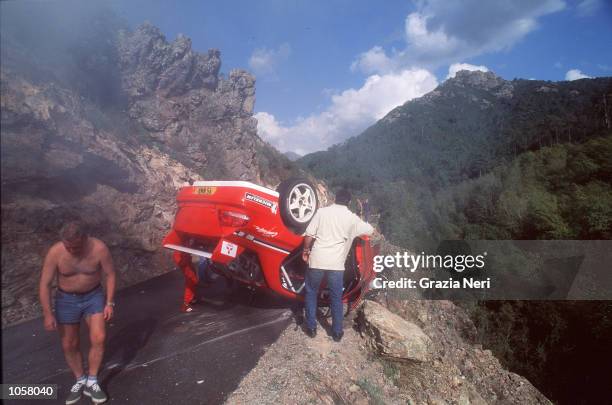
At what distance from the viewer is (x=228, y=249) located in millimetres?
3912

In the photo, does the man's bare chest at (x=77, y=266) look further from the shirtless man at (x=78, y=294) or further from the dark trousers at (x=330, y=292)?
the dark trousers at (x=330, y=292)

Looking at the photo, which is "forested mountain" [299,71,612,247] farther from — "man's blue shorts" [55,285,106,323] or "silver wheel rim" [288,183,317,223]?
"man's blue shorts" [55,285,106,323]

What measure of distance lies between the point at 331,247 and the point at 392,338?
155 cm

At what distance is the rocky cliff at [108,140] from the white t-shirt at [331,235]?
2642mm

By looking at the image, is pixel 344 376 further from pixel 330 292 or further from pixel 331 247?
pixel 331 247

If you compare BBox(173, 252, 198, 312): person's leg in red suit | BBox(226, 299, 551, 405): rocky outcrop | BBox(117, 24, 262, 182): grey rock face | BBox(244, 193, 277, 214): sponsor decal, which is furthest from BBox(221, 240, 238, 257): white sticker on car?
BBox(117, 24, 262, 182): grey rock face

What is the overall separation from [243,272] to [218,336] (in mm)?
893

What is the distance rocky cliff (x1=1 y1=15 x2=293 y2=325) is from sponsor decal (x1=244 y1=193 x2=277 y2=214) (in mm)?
1822

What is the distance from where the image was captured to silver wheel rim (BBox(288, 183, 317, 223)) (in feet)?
14.8

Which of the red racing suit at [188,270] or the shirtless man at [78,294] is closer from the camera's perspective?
the shirtless man at [78,294]

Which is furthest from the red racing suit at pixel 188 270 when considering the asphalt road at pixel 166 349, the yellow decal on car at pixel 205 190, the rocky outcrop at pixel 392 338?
the rocky outcrop at pixel 392 338

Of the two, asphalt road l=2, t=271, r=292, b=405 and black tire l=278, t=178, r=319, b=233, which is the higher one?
black tire l=278, t=178, r=319, b=233

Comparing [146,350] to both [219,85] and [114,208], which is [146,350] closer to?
[114,208]

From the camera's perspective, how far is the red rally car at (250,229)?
4.05 m
